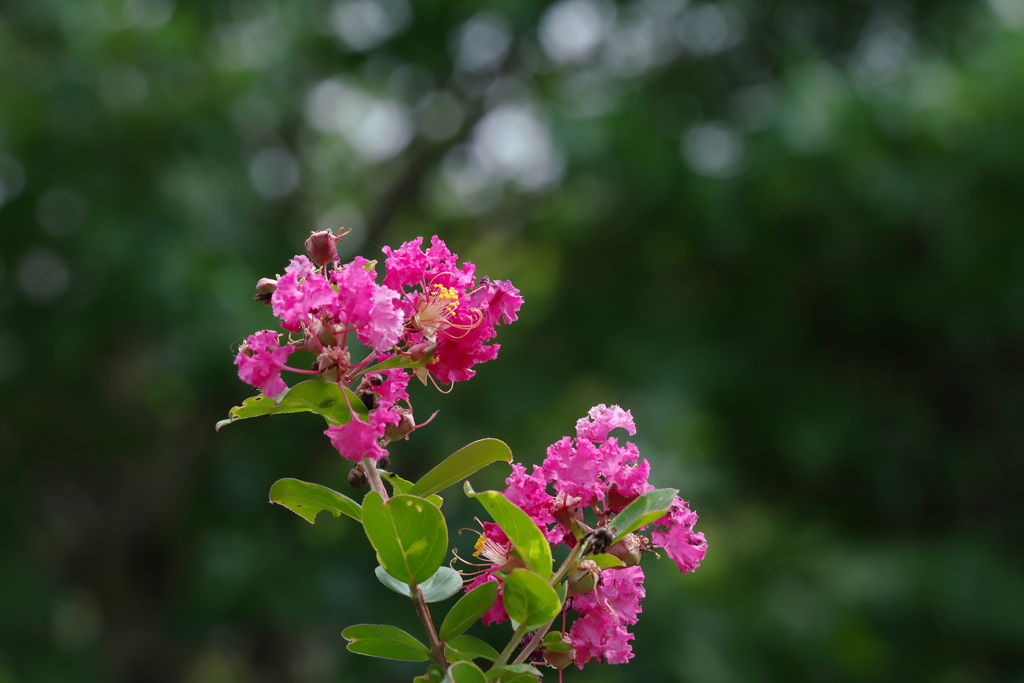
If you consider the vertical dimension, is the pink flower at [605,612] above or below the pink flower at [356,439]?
below

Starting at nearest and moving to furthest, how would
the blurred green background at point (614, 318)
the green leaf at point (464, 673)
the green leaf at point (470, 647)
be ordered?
the green leaf at point (464, 673), the green leaf at point (470, 647), the blurred green background at point (614, 318)

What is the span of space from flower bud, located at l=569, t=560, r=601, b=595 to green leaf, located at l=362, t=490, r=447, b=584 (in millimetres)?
93

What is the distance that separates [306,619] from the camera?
11.7 ft

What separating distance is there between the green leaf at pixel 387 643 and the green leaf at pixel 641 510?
0.57 ft

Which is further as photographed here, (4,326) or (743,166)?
(4,326)

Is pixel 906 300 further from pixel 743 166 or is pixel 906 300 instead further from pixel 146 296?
pixel 146 296

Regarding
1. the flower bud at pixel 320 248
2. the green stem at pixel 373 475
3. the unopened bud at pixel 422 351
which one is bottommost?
the green stem at pixel 373 475

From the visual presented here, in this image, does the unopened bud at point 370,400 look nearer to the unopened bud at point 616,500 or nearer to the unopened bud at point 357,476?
the unopened bud at point 357,476

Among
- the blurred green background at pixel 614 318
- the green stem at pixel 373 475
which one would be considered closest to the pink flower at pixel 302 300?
the green stem at pixel 373 475

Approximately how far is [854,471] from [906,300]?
0.79m

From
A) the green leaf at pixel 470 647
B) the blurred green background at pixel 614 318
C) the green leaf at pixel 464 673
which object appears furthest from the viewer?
the blurred green background at pixel 614 318

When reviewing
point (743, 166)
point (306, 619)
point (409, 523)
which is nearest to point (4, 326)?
point (306, 619)

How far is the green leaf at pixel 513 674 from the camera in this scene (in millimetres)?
610

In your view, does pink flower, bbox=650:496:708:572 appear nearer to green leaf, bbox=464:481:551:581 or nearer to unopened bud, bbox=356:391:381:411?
green leaf, bbox=464:481:551:581
